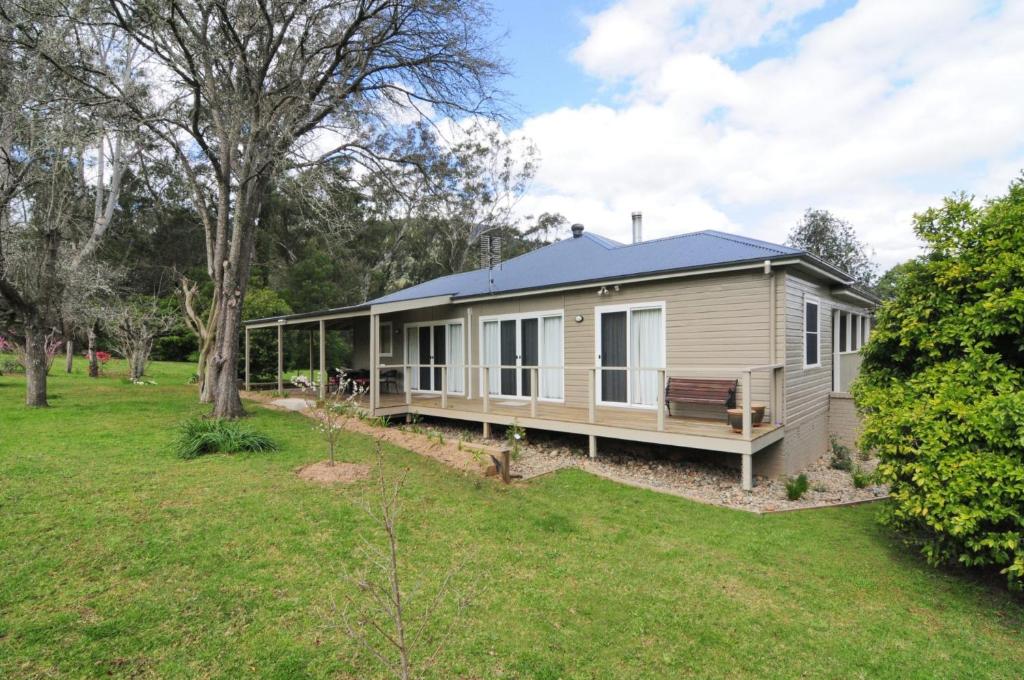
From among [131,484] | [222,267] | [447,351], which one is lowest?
[131,484]

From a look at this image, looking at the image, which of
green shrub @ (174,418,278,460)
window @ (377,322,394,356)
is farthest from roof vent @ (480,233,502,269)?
green shrub @ (174,418,278,460)

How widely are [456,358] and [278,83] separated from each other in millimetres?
7565

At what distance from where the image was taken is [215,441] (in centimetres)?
722

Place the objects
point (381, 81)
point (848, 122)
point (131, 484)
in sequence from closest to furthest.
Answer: point (131, 484)
point (381, 81)
point (848, 122)

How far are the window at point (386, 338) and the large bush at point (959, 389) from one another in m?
12.1

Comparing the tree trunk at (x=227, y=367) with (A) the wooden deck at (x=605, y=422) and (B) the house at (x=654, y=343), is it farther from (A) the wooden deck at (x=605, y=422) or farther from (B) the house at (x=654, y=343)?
(A) the wooden deck at (x=605, y=422)

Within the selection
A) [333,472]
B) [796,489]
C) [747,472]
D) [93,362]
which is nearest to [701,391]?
[747,472]

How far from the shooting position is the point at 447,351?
1273 cm

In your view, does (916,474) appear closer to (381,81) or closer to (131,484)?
(131,484)

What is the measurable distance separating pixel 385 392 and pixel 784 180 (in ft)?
61.7

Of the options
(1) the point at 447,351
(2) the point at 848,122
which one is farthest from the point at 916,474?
(2) the point at 848,122

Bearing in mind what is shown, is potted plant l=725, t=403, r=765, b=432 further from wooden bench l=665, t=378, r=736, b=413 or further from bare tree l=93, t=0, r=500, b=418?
bare tree l=93, t=0, r=500, b=418

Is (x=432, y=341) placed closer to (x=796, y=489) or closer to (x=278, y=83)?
(x=278, y=83)

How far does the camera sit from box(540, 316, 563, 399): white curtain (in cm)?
1038
